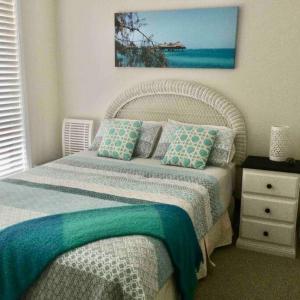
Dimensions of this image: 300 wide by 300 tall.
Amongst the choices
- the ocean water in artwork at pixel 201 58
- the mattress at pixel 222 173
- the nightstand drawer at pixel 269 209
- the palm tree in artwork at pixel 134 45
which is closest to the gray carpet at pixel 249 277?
the nightstand drawer at pixel 269 209

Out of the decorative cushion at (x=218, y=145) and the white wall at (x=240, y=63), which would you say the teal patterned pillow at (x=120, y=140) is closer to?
the decorative cushion at (x=218, y=145)

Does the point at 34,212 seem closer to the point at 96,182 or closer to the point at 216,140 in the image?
the point at 96,182

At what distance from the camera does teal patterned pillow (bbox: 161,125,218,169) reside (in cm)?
280

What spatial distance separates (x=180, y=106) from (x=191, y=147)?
2.04 feet

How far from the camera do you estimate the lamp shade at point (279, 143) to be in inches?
111

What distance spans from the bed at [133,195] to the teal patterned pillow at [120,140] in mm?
94

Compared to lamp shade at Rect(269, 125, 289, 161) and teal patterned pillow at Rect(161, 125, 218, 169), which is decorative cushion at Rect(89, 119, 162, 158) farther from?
lamp shade at Rect(269, 125, 289, 161)

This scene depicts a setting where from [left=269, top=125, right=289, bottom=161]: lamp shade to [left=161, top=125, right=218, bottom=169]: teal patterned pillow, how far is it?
17.8 inches

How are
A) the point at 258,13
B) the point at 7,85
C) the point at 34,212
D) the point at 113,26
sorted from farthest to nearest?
1. the point at 113,26
2. the point at 7,85
3. the point at 258,13
4. the point at 34,212

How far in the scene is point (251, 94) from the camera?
309 centimetres

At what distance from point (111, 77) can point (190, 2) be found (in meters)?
1.04

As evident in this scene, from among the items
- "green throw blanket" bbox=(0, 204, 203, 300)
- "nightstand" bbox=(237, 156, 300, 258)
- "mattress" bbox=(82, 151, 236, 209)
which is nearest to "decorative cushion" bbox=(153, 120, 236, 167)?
"mattress" bbox=(82, 151, 236, 209)

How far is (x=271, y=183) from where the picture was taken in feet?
8.85

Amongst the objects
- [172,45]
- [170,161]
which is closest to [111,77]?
[172,45]
